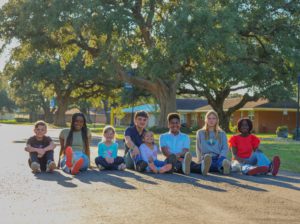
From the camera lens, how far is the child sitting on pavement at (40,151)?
10539 millimetres

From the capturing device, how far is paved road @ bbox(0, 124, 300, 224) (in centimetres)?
611

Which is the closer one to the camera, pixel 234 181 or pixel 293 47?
pixel 234 181

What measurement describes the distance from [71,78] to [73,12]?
27.6m

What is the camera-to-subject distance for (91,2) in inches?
1104

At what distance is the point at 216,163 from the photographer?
1093 centimetres

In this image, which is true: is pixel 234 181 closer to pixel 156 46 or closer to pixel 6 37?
pixel 156 46

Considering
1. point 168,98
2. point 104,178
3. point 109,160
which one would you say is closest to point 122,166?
point 109,160

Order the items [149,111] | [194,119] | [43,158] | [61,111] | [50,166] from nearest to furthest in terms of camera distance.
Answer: [50,166], [43,158], [61,111], [194,119], [149,111]

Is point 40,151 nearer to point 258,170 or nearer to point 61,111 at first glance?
point 258,170

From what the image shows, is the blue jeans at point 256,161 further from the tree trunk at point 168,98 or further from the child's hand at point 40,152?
the tree trunk at point 168,98

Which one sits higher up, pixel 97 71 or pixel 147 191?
pixel 97 71

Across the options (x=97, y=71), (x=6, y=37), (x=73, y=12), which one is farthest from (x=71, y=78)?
(x=73, y=12)

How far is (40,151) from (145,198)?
12.4ft

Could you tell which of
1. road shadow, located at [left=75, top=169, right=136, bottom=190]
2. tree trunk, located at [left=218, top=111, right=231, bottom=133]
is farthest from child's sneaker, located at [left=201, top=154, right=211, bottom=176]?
tree trunk, located at [left=218, top=111, right=231, bottom=133]
